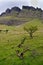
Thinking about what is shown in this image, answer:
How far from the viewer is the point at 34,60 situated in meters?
97.9

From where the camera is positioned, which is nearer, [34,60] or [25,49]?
[34,60]

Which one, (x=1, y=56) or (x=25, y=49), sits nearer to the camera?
(x=1, y=56)

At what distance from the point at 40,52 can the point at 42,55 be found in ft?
19.8

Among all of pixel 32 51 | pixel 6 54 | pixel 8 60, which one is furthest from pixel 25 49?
pixel 8 60

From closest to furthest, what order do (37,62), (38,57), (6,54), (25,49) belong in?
(37,62), (38,57), (6,54), (25,49)

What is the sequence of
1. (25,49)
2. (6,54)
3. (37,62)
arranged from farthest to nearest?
(25,49) → (6,54) → (37,62)

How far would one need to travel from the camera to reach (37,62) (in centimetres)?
9606

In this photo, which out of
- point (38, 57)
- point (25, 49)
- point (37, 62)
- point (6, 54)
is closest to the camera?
point (37, 62)

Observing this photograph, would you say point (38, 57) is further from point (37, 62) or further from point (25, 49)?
point (25, 49)

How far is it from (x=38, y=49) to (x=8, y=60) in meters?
24.8

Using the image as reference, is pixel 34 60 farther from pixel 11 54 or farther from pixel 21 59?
pixel 11 54

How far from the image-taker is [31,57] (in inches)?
4021

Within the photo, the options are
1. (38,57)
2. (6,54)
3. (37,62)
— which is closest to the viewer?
(37,62)

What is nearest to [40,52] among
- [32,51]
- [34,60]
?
[32,51]
